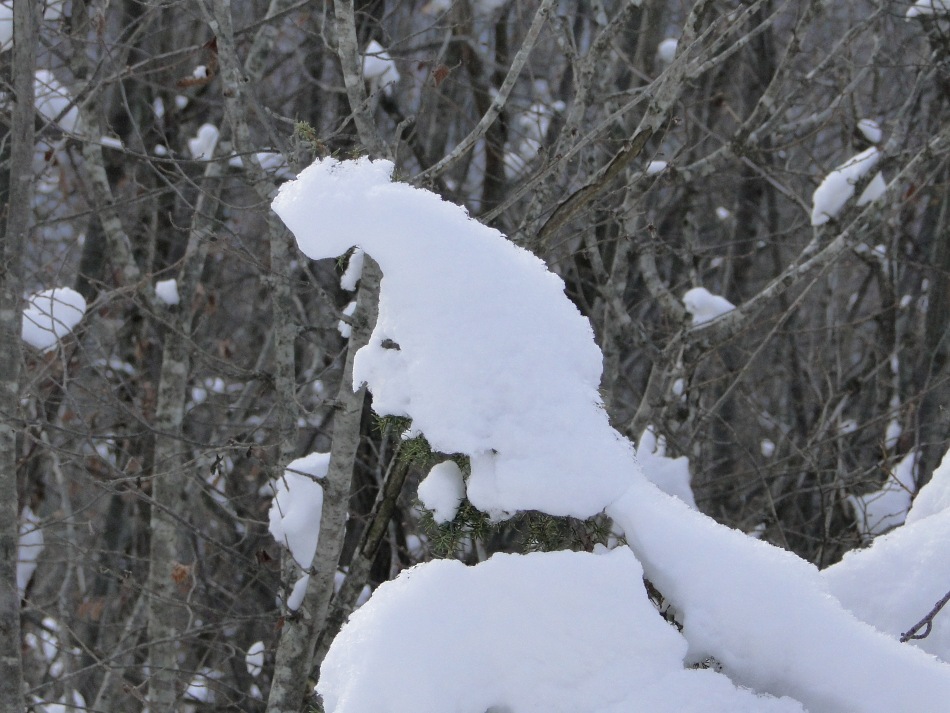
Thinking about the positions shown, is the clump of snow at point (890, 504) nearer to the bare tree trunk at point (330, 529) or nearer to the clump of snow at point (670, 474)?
the clump of snow at point (670, 474)

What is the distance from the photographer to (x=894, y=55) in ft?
20.3

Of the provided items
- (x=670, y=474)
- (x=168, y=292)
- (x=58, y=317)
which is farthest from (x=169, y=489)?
(x=670, y=474)

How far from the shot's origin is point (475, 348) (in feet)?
5.55

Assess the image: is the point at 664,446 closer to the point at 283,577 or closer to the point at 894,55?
the point at 283,577

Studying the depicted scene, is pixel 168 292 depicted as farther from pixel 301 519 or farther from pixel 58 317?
pixel 301 519

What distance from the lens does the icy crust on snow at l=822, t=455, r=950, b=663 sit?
6.47 ft

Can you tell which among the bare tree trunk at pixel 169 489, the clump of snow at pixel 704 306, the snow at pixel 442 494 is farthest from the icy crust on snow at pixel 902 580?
the bare tree trunk at pixel 169 489

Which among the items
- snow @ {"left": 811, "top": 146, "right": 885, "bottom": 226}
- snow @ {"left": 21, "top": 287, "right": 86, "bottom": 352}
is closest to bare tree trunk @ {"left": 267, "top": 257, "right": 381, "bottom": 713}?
snow @ {"left": 21, "top": 287, "right": 86, "bottom": 352}

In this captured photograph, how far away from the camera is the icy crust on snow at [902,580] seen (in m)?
1.97

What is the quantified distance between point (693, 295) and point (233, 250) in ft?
7.65

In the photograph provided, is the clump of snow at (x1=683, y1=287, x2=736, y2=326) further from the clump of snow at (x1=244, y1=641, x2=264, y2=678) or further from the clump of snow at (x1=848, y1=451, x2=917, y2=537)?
Result: the clump of snow at (x1=244, y1=641, x2=264, y2=678)

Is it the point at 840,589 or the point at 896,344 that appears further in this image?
the point at 896,344

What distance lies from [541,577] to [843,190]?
3.31 metres

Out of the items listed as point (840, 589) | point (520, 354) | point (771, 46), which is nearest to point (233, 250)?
point (520, 354)
